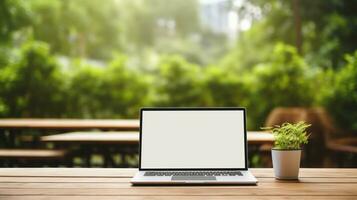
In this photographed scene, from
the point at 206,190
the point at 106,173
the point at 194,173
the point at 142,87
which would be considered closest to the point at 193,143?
the point at 194,173

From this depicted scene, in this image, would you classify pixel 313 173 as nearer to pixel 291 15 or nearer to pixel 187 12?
pixel 291 15

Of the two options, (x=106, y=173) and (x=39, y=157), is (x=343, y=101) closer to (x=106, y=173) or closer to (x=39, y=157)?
(x=39, y=157)

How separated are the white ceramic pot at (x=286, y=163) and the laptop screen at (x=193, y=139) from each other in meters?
0.13

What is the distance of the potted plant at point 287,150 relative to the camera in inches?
57.6

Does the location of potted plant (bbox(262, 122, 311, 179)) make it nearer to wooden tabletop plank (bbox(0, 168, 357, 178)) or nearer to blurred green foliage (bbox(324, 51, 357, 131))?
wooden tabletop plank (bbox(0, 168, 357, 178))

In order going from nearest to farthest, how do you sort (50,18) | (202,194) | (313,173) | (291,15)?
(202,194)
(313,173)
(291,15)
(50,18)

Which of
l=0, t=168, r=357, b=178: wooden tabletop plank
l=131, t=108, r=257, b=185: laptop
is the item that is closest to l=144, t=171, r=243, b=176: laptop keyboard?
l=131, t=108, r=257, b=185: laptop

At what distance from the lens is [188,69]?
6.92 m

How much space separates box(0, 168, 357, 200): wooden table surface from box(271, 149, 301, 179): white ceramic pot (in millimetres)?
33

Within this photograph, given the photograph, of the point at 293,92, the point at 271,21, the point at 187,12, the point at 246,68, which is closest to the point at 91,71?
the point at 293,92

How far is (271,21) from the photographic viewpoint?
1030 cm

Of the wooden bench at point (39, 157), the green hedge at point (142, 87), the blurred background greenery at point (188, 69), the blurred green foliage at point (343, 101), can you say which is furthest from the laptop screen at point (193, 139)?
the green hedge at point (142, 87)

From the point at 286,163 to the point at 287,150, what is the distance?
56 mm

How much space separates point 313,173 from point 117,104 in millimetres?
5296
